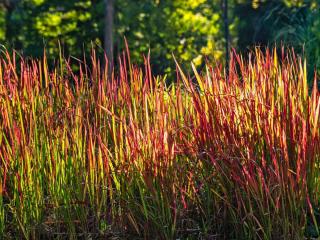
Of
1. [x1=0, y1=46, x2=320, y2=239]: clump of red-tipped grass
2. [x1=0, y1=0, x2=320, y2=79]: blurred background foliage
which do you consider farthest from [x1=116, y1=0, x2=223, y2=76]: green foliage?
[x1=0, y1=46, x2=320, y2=239]: clump of red-tipped grass

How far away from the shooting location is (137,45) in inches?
655

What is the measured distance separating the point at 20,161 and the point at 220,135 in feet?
3.36

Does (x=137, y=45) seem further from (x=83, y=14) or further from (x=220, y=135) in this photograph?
(x=220, y=135)

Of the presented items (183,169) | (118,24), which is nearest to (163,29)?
(118,24)

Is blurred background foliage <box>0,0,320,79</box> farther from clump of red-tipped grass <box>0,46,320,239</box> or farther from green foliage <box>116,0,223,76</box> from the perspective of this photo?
clump of red-tipped grass <box>0,46,320,239</box>

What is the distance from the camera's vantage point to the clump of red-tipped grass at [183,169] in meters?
3.27

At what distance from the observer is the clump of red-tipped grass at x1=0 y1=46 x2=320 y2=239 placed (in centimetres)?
327

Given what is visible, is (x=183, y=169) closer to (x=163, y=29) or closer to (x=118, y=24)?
(x=118, y=24)

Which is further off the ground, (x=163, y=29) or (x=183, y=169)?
(x=163, y=29)

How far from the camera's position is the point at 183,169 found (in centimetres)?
342

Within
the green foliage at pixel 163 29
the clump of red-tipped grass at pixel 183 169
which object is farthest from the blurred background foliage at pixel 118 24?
the clump of red-tipped grass at pixel 183 169

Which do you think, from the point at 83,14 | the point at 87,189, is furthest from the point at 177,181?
the point at 83,14

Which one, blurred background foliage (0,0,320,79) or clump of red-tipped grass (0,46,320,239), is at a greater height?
blurred background foliage (0,0,320,79)

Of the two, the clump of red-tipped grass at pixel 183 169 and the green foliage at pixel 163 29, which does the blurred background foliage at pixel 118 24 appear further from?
the clump of red-tipped grass at pixel 183 169
